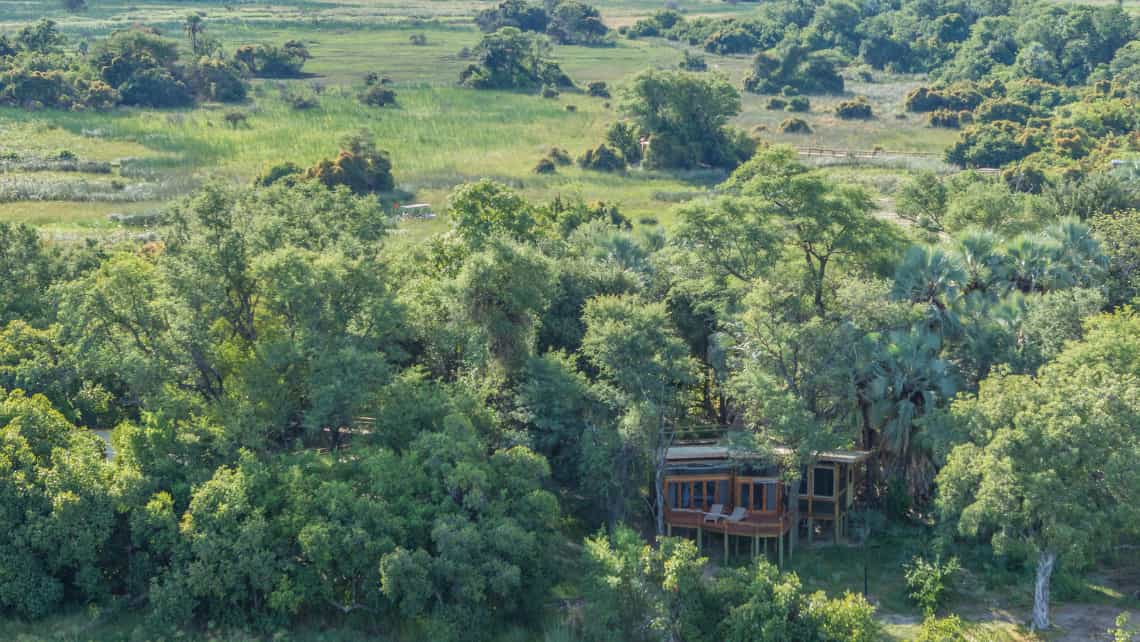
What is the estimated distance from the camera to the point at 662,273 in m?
39.3

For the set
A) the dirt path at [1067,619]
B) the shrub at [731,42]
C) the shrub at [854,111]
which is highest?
the shrub at [731,42]

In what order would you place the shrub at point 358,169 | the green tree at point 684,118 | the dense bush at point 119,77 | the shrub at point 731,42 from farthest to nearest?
the shrub at point 731,42
the dense bush at point 119,77
the green tree at point 684,118
the shrub at point 358,169

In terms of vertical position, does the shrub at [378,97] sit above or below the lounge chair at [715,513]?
above

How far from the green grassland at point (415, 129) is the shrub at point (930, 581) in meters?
33.3

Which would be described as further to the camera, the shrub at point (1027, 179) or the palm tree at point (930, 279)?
the shrub at point (1027, 179)

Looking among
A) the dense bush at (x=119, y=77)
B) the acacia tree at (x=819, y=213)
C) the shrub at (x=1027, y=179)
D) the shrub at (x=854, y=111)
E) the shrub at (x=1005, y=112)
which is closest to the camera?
the acacia tree at (x=819, y=213)

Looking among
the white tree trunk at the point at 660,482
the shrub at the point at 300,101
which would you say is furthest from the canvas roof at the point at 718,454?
the shrub at the point at 300,101

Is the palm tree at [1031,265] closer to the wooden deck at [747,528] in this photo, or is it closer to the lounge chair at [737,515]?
the wooden deck at [747,528]

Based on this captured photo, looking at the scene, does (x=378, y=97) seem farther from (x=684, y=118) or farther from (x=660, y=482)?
(x=660, y=482)

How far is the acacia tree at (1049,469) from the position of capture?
27344 mm

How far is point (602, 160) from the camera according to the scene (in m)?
78.1

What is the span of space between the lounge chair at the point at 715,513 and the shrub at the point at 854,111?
69844 mm

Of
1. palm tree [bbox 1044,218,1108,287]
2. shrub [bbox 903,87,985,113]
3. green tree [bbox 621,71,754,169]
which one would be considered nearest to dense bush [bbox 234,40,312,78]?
green tree [bbox 621,71,754,169]

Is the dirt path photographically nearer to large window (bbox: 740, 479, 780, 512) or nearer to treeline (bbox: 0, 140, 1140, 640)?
treeline (bbox: 0, 140, 1140, 640)
